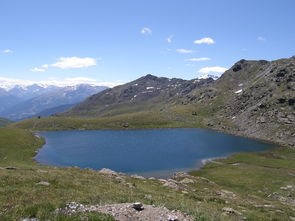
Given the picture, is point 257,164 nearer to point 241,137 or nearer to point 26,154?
point 241,137

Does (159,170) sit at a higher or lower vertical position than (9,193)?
Result: lower

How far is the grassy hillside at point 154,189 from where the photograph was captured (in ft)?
62.9

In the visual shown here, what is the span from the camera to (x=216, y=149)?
142 metres

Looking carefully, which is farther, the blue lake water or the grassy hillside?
the blue lake water

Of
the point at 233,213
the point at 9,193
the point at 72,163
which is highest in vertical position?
the point at 9,193

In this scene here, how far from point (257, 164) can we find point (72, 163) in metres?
78.0

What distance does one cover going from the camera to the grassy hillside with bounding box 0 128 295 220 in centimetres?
1918

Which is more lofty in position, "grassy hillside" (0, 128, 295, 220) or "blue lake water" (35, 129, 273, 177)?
"grassy hillside" (0, 128, 295, 220)

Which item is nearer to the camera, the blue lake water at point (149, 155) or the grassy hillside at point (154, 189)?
the grassy hillside at point (154, 189)

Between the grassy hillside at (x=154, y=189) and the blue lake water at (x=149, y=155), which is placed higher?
the grassy hillside at (x=154, y=189)

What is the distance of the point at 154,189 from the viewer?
130ft

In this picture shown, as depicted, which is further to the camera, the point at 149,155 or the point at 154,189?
the point at 149,155

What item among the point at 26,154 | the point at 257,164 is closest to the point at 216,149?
the point at 257,164

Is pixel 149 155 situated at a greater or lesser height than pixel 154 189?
lesser
